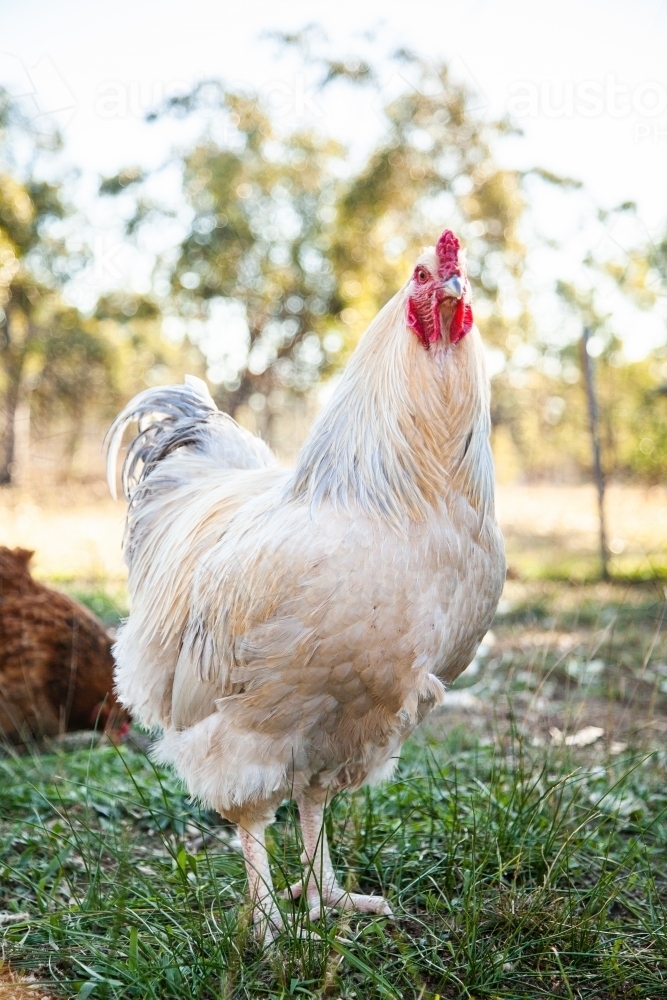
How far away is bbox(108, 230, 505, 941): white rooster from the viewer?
205 cm

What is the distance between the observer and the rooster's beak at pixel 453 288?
207cm

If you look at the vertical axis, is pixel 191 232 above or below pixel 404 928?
above

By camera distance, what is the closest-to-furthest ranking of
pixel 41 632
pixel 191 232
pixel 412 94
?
pixel 41 632, pixel 412 94, pixel 191 232

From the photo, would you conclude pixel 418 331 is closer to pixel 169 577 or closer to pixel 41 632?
pixel 169 577

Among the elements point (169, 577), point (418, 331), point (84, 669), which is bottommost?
point (84, 669)

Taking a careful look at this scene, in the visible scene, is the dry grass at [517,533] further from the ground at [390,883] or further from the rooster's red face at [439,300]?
the rooster's red face at [439,300]

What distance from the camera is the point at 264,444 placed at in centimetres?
362

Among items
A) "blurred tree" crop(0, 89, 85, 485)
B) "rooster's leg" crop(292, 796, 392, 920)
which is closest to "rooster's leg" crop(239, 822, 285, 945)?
"rooster's leg" crop(292, 796, 392, 920)

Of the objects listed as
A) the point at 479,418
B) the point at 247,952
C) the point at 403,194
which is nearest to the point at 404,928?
the point at 247,952

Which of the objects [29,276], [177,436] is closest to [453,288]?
[177,436]

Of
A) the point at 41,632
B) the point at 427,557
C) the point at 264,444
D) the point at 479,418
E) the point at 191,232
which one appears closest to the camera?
the point at 427,557

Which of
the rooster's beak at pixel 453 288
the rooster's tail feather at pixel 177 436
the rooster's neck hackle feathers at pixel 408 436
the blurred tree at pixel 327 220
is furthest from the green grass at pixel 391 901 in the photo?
the blurred tree at pixel 327 220

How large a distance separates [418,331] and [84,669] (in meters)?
2.92

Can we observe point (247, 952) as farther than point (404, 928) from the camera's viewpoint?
No
